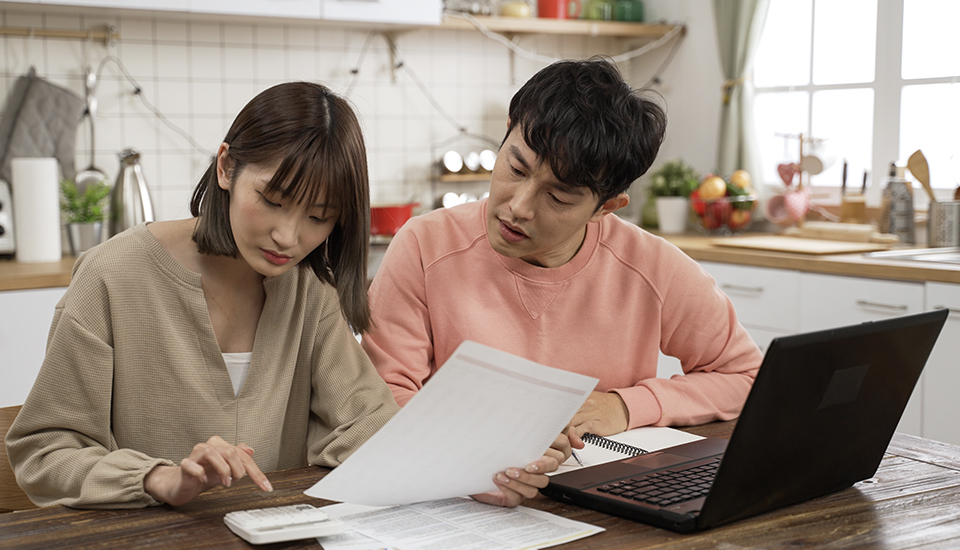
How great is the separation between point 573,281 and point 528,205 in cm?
20

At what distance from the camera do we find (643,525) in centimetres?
89

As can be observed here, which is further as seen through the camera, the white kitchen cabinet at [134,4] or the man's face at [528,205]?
the white kitchen cabinet at [134,4]

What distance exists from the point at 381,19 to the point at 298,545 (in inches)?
94.2

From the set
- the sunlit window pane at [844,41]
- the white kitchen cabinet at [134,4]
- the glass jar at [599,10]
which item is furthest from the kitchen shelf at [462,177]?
the sunlit window pane at [844,41]

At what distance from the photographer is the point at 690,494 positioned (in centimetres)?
93

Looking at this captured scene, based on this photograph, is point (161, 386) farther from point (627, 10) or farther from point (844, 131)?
point (627, 10)

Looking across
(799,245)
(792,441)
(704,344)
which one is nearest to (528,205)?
(704,344)

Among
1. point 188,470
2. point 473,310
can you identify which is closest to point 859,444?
point 473,310

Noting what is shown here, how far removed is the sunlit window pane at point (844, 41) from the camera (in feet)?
10.2

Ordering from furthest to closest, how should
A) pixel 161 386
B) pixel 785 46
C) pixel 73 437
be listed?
pixel 785 46, pixel 161 386, pixel 73 437

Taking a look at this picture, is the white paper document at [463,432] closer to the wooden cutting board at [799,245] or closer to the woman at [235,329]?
the woman at [235,329]

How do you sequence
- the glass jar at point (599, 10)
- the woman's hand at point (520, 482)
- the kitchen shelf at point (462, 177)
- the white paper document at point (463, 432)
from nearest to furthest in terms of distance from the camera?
the white paper document at point (463, 432)
the woman's hand at point (520, 482)
the kitchen shelf at point (462, 177)
the glass jar at point (599, 10)

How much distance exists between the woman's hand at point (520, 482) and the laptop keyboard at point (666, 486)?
0.06m

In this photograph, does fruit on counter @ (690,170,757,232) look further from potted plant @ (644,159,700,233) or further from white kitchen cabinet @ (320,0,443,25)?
white kitchen cabinet @ (320,0,443,25)
